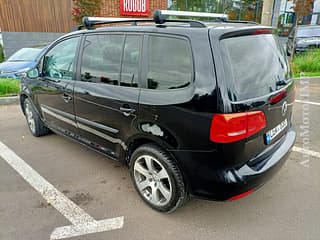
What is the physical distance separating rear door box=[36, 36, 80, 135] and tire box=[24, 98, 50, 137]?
14.5 inches

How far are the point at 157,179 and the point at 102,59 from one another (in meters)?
1.44

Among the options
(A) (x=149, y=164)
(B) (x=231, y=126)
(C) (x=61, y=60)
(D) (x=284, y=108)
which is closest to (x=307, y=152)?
(D) (x=284, y=108)

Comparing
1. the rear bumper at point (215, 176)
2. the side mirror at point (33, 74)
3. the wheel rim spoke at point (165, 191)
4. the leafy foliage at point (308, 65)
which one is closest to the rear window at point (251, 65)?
the rear bumper at point (215, 176)

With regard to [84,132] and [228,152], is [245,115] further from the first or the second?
[84,132]

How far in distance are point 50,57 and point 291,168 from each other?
145 inches

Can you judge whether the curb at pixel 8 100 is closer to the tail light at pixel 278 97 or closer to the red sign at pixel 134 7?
the tail light at pixel 278 97

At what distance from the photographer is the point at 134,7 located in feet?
40.4

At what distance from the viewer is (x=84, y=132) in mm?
3094

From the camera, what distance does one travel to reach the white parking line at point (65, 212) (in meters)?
2.22

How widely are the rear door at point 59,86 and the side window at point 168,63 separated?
1.26 meters

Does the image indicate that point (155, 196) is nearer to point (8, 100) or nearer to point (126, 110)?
point (126, 110)

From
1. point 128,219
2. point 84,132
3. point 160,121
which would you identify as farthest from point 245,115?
point 84,132

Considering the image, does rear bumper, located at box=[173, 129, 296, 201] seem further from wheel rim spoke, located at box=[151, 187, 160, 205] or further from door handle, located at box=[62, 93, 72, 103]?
door handle, located at box=[62, 93, 72, 103]

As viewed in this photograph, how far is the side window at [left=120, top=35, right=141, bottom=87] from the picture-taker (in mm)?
2357
